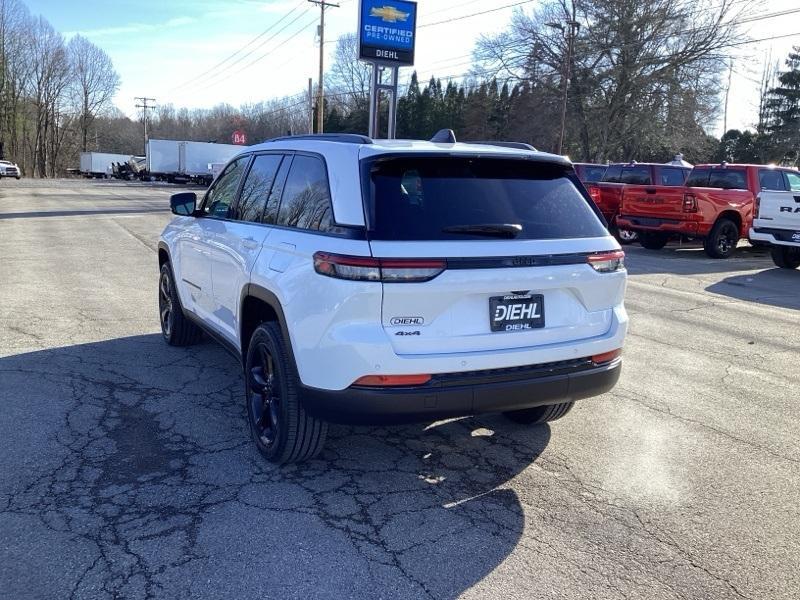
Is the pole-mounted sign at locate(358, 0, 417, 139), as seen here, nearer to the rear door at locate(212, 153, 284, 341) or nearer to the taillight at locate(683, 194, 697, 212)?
the taillight at locate(683, 194, 697, 212)

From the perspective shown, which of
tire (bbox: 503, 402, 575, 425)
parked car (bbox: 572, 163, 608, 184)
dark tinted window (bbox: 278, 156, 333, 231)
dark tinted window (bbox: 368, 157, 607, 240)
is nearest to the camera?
dark tinted window (bbox: 368, 157, 607, 240)

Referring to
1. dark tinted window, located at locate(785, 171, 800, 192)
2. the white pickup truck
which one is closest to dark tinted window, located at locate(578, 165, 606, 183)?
dark tinted window, located at locate(785, 171, 800, 192)

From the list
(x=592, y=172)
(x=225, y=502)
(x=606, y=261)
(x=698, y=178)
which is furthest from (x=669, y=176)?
(x=225, y=502)

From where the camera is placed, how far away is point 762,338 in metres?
7.32

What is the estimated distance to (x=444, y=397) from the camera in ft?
10.6

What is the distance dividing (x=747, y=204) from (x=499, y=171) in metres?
12.8

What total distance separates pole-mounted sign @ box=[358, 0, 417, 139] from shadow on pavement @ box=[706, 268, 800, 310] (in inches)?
478

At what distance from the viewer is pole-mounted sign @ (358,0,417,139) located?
69.2 feet

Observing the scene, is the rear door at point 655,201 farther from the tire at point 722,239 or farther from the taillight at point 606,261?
the taillight at point 606,261

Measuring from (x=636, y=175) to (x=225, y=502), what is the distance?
1633 centimetres

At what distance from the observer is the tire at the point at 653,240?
16.5 meters

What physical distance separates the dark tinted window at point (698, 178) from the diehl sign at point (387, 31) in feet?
32.6

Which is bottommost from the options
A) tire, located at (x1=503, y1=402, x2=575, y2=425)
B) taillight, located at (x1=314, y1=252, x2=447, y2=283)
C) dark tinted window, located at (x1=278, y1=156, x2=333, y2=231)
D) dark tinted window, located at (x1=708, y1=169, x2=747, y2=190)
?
tire, located at (x1=503, y1=402, x2=575, y2=425)

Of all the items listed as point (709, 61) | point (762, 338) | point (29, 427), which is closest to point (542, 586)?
point (29, 427)
